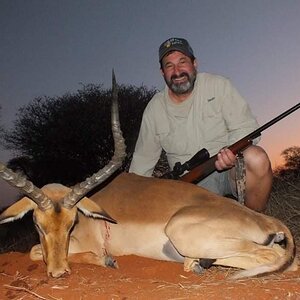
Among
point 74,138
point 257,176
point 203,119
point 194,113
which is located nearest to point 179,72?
point 194,113

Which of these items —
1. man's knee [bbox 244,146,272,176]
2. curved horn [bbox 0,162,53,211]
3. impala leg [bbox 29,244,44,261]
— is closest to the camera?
curved horn [bbox 0,162,53,211]

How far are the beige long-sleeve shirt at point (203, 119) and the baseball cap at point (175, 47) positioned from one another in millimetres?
318

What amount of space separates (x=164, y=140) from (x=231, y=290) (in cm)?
297

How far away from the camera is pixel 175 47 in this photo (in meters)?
5.43

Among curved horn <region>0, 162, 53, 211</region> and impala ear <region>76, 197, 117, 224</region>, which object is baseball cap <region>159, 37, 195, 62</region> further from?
curved horn <region>0, 162, 53, 211</region>

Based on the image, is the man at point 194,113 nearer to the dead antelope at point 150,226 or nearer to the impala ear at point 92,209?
the dead antelope at point 150,226

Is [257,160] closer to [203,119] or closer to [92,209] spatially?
[203,119]

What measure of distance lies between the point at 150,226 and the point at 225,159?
1.22 metres

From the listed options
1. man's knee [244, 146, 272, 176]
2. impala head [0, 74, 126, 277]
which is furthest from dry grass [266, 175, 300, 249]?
impala head [0, 74, 126, 277]

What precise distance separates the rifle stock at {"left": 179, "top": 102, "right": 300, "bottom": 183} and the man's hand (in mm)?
60

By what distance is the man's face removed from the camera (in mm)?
5379

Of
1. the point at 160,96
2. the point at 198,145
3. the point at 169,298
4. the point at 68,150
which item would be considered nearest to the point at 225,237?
the point at 169,298

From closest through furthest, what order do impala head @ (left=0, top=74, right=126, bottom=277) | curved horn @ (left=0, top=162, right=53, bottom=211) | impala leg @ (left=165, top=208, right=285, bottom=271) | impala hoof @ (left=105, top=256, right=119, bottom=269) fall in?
impala leg @ (left=165, top=208, right=285, bottom=271)
impala head @ (left=0, top=74, right=126, bottom=277)
curved horn @ (left=0, top=162, right=53, bottom=211)
impala hoof @ (left=105, top=256, right=119, bottom=269)

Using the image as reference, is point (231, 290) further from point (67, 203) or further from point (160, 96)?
point (160, 96)
